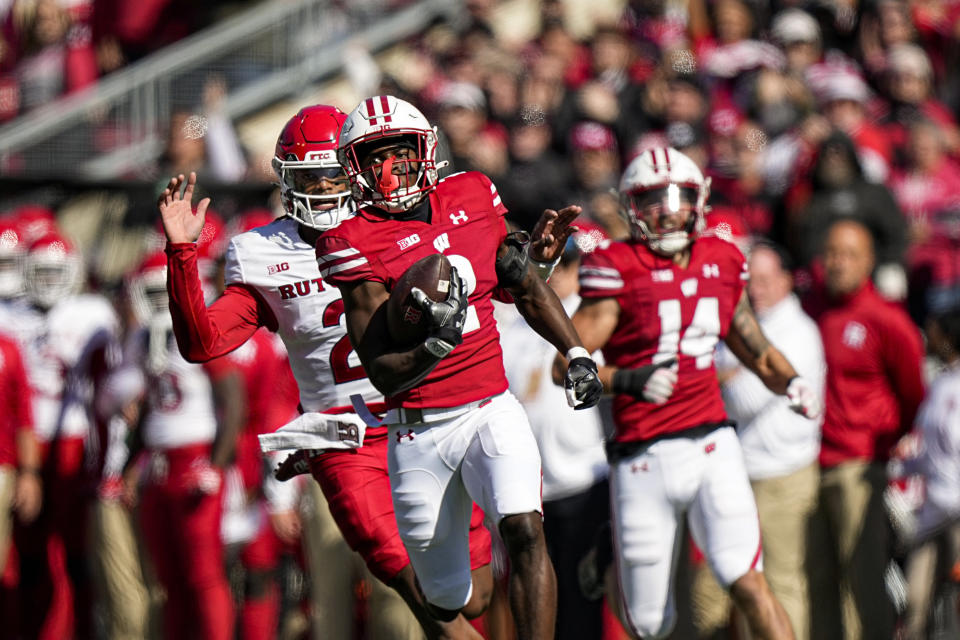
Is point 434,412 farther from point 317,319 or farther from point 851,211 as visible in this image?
point 851,211

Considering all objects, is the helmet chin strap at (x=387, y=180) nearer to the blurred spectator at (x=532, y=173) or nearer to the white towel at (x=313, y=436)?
the white towel at (x=313, y=436)

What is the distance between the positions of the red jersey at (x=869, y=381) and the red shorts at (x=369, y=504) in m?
2.68

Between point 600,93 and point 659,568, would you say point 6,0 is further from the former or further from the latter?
point 659,568

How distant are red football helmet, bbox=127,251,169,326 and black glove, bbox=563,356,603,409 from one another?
353 cm

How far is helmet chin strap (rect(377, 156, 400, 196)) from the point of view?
211 inches

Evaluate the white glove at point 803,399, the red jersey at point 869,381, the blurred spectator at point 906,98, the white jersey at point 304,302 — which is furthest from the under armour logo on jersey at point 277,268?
the blurred spectator at point 906,98

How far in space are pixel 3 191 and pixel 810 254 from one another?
558 centimetres

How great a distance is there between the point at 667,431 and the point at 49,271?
433 cm

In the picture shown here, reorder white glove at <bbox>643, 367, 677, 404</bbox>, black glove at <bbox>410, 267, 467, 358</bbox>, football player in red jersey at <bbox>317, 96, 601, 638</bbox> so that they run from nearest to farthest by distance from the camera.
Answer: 1. black glove at <bbox>410, 267, 467, 358</bbox>
2. football player in red jersey at <bbox>317, 96, 601, 638</bbox>
3. white glove at <bbox>643, 367, 677, 404</bbox>

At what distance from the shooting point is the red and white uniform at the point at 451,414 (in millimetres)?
5289

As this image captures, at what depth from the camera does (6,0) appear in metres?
14.2

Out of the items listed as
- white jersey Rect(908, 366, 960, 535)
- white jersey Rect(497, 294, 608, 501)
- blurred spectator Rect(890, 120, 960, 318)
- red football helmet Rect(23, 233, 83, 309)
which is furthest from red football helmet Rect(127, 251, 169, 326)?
blurred spectator Rect(890, 120, 960, 318)

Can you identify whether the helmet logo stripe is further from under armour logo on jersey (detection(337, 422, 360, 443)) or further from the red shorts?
the red shorts

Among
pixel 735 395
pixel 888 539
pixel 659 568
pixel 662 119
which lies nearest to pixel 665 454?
pixel 659 568
